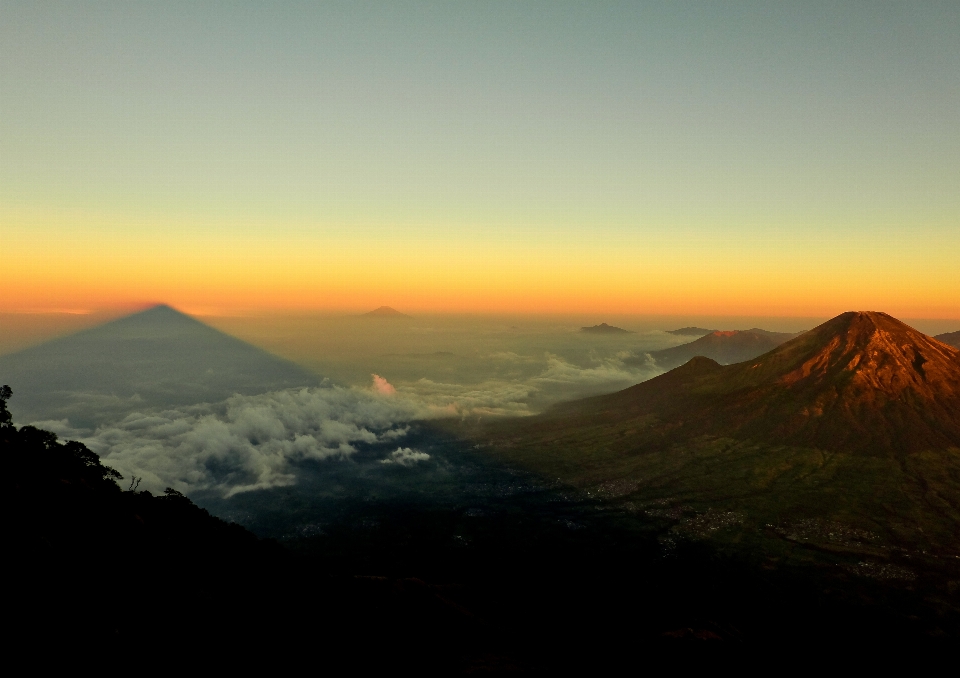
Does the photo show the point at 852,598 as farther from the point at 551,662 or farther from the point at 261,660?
the point at 261,660

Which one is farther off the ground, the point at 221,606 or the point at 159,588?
the point at 159,588

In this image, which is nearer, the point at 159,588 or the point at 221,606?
the point at 159,588

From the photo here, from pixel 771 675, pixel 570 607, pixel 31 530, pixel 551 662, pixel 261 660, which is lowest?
pixel 570 607

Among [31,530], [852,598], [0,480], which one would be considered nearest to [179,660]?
[31,530]

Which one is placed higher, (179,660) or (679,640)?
(179,660)

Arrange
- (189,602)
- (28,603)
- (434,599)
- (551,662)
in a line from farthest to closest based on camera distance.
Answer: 1. (434,599)
2. (551,662)
3. (189,602)
4. (28,603)

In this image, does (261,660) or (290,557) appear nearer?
(261,660)

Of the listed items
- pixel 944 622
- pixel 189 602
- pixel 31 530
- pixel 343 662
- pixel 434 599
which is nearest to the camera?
pixel 31 530

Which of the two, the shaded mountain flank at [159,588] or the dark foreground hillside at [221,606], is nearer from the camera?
the shaded mountain flank at [159,588]

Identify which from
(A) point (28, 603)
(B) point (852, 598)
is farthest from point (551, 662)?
(B) point (852, 598)

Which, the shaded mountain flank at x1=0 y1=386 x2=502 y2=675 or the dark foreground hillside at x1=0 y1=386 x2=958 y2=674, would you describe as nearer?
the shaded mountain flank at x1=0 y1=386 x2=502 y2=675
